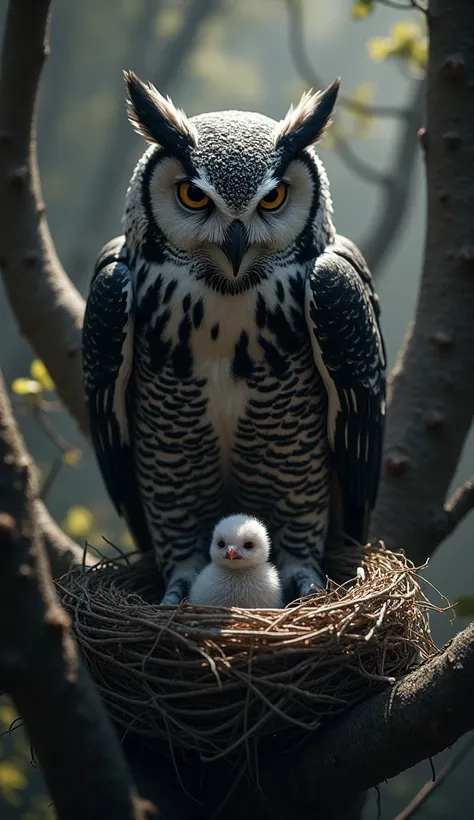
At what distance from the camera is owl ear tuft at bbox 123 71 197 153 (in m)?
2.20

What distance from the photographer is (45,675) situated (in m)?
1.15

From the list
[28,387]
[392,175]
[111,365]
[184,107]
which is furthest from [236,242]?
[184,107]

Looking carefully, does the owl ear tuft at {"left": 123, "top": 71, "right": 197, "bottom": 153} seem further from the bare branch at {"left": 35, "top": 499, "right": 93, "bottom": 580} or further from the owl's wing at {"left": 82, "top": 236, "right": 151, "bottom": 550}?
the bare branch at {"left": 35, "top": 499, "right": 93, "bottom": 580}

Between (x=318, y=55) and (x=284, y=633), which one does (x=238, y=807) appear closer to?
(x=284, y=633)

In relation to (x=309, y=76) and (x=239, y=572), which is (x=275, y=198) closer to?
(x=239, y=572)

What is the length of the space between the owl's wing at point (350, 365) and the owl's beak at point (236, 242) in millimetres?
262

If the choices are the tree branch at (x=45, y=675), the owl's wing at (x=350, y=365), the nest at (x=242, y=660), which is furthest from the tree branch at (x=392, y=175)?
the tree branch at (x=45, y=675)


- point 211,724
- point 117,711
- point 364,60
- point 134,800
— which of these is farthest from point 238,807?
point 364,60

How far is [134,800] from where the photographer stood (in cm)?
122

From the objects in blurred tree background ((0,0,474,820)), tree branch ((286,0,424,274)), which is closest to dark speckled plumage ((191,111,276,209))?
tree branch ((286,0,424,274))

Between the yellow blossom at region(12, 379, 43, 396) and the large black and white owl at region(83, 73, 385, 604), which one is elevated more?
the large black and white owl at region(83, 73, 385, 604)

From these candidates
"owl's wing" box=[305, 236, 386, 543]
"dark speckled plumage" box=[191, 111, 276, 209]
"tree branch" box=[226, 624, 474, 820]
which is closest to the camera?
"tree branch" box=[226, 624, 474, 820]

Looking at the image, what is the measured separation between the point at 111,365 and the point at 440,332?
94 centimetres

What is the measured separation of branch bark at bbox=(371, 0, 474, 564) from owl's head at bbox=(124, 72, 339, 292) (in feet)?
1.27
